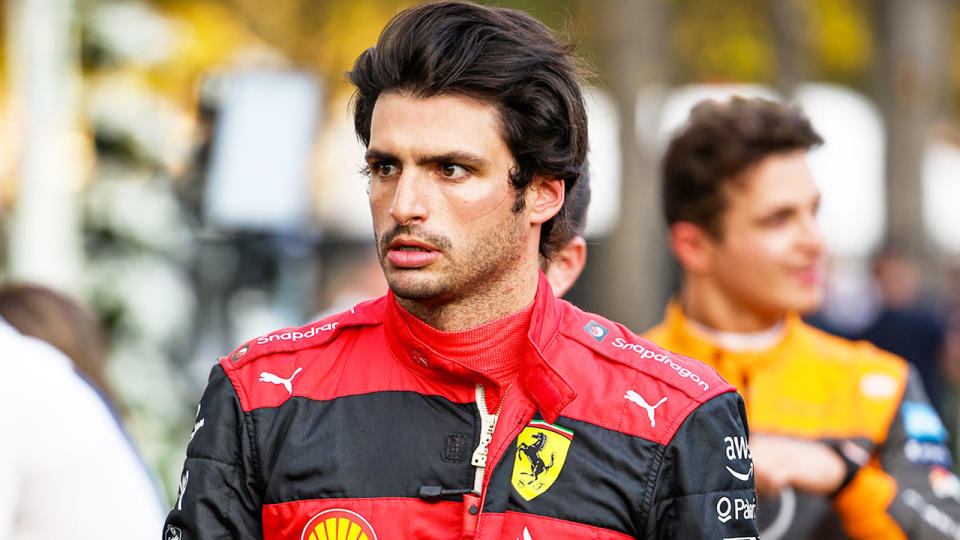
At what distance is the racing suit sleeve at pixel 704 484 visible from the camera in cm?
297

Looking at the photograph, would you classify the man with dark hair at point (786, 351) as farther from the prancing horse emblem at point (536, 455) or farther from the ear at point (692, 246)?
the prancing horse emblem at point (536, 455)

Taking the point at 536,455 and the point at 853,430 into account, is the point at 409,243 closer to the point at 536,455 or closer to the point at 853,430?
the point at 536,455

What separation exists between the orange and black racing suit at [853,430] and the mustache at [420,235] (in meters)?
1.75

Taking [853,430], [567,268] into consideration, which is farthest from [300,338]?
[853,430]

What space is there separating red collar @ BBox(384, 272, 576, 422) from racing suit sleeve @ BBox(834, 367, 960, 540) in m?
1.64

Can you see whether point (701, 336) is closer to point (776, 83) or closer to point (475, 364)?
point (475, 364)

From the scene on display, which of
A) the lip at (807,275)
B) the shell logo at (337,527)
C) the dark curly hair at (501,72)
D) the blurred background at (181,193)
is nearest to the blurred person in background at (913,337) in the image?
the blurred background at (181,193)

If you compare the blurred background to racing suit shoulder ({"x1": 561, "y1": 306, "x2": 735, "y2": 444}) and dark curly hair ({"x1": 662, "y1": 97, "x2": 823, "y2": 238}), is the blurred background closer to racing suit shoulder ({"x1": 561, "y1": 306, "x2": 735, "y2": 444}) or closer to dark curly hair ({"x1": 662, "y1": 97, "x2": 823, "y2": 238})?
dark curly hair ({"x1": 662, "y1": 97, "x2": 823, "y2": 238})

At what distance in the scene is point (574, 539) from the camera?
2.96 metres

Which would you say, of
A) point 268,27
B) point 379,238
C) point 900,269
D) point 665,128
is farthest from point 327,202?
point 379,238

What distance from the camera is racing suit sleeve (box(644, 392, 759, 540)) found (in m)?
2.97

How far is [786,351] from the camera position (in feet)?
16.0

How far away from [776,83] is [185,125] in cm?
1015

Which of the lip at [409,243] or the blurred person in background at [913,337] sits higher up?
the lip at [409,243]
